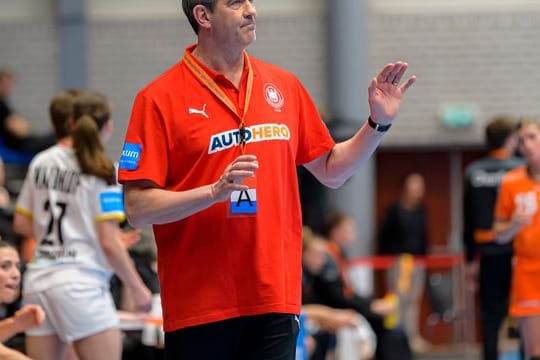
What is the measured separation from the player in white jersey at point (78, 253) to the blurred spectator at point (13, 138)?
23.2ft

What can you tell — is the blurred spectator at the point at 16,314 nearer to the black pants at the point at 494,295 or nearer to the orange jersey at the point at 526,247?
the orange jersey at the point at 526,247

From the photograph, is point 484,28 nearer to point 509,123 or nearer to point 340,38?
point 340,38

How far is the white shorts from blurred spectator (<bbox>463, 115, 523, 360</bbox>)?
385 centimetres

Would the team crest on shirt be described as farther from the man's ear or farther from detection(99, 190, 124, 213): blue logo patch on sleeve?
detection(99, 190, 124, 213): blue logo patch on sleeve

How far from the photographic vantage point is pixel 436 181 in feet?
45.8

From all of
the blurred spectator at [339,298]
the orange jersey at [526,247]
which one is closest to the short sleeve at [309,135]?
the orange jersey at [526,247]

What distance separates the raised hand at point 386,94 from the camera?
387cm

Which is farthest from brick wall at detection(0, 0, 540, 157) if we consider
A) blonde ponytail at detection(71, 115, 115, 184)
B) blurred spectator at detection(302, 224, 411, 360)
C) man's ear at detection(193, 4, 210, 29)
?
man's ear at detection(193, 4, 210, 29)

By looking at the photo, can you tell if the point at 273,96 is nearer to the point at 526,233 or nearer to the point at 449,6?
the point at 526,233

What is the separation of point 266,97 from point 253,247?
52 cm

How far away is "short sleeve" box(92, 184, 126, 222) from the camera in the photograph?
17.2ft

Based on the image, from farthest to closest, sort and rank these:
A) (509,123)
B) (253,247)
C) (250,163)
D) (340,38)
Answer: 1. (340,38)
2. (509,123)
3. (253,247)
4. (250,163)

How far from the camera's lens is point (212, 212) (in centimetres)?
372

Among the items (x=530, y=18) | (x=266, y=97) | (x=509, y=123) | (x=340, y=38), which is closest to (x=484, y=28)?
(x=530, y=18)
